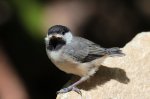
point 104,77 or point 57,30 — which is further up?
point 57,30

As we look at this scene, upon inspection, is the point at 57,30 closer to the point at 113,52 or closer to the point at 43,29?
the point at 113,52

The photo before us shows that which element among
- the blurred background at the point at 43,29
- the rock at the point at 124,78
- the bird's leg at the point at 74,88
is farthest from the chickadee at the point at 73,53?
the blurred background at the point at 43,29

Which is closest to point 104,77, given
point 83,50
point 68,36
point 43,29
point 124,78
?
point 124,78

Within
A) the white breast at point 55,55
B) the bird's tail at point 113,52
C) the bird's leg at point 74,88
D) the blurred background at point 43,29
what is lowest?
the blurred background at point 43,29

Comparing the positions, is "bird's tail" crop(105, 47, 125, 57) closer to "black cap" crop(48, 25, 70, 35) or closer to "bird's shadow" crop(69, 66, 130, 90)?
"bird's shadow" crop(69, 66, 130, 90)

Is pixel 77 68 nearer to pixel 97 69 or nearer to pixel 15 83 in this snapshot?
pixel 97 69

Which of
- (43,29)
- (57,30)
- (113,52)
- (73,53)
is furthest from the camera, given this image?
(43,29)

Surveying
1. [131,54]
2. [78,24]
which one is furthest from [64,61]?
[78,24]

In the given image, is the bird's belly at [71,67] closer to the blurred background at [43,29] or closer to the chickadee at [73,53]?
the chickadee at [73,53]

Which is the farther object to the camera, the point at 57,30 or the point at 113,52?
the point at 113,52
